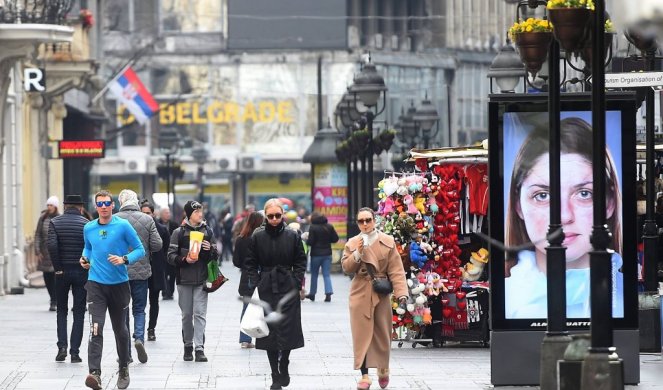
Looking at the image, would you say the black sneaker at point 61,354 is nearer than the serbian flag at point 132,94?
Yes

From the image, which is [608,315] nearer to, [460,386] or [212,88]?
[460,386]

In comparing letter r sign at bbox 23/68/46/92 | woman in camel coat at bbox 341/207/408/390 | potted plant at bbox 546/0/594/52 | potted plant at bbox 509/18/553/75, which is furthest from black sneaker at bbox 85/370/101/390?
letter r sign at bbox 23/68/46/92

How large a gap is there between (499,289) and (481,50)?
70.3 m

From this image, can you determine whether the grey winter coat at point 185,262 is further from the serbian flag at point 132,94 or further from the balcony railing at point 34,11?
the serbian flag at point 132,94

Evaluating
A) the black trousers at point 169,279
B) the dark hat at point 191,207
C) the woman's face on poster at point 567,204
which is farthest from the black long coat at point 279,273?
the black trousers at point 169,279

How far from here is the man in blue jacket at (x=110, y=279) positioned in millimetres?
16656

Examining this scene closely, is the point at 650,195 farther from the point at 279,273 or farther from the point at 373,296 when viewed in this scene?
the point at 279,273

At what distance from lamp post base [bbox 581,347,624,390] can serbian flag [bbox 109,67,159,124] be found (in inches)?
1686

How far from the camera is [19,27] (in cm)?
3234

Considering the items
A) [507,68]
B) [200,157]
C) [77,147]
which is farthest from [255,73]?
[507,68]

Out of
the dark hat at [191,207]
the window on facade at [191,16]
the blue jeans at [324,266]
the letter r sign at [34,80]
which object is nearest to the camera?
the dark hat at [191,207]

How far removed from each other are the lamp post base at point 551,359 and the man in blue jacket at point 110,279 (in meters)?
3.98

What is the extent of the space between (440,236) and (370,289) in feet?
15.3

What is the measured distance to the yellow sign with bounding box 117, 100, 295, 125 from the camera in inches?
3206
